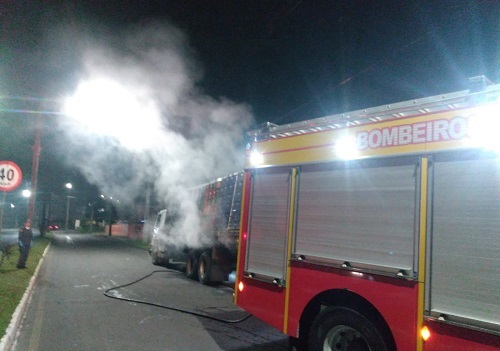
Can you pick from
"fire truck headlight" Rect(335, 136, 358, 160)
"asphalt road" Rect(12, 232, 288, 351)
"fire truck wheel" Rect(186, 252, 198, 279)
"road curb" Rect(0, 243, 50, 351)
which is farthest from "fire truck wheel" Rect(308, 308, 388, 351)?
"fire truck wheel" Rect(186, 252, 198, 279)

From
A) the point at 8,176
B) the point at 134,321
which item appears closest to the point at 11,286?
the point at 8,176

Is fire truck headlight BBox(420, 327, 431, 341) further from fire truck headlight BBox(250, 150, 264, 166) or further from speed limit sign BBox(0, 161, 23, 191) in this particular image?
speed limit sign BBox(0, 161, 23, 191)

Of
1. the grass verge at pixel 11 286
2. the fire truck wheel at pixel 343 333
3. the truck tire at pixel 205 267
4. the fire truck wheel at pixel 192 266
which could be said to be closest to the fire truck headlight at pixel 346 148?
the fire truck wheel at pixel 343 333

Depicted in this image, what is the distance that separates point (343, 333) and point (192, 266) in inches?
362

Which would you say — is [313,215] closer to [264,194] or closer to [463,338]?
[264,194]

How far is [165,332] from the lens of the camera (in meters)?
6.69

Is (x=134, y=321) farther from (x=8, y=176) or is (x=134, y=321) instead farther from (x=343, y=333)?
(x=8, y=176)

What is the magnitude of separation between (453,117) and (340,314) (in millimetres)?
2209

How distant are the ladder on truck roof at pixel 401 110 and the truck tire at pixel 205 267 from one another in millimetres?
7027

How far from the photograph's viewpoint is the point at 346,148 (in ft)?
14.8

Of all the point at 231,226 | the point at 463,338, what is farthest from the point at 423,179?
the point at 231,226

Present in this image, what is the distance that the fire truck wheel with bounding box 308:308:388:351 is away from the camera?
3.99 meters

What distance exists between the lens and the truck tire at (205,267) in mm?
11859

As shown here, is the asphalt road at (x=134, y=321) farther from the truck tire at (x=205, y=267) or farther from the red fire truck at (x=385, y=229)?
the red fire truck at (x=385, y=229)
